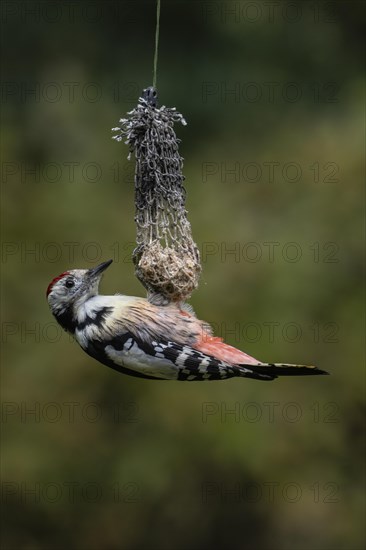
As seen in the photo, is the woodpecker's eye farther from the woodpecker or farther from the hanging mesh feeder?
the hanging mesh feeder

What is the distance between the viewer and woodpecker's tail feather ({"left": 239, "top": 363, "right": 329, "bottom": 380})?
11.2ft

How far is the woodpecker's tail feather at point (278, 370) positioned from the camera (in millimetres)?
3416

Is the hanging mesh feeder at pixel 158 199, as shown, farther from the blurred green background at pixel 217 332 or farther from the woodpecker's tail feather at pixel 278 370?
the blurred green background at pixel 217 332

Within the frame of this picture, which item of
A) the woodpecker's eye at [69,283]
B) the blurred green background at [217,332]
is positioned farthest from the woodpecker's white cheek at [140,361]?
the blurred green background at [217,332]

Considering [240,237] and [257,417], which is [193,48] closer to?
[240,237]

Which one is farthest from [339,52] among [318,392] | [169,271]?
[169,271]

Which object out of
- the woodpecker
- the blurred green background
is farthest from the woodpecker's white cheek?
the blurred green background

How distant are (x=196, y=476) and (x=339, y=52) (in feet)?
12.2

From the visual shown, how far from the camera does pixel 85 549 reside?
721 cm

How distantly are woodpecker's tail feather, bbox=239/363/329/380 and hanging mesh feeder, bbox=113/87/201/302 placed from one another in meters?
0.47

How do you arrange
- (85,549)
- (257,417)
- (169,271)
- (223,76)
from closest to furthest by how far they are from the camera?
(169,271)
(257,417)
(85,549)
(223,76)

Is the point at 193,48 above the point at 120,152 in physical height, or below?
above

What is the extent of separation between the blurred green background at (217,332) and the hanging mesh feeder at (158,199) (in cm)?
270

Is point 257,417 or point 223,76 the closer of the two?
point 257,417
